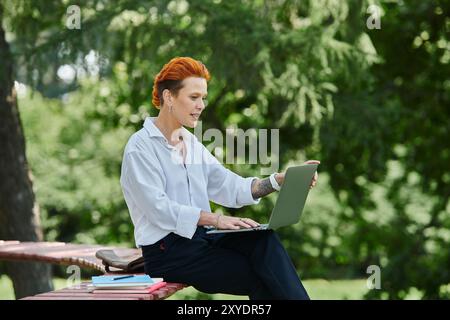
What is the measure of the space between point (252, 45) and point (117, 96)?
4.72 m

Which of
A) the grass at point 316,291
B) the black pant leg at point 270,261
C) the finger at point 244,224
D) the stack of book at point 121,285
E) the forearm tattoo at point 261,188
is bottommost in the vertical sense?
the grass at point 316,291

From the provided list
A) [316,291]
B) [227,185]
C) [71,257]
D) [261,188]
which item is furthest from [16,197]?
[316,291]

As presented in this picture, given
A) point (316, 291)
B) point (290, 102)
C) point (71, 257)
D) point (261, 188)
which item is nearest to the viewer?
point (261, 188)

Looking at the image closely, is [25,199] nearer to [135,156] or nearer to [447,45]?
[135,156]

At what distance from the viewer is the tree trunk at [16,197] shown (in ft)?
21.4

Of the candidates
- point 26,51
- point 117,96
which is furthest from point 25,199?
point 117,96

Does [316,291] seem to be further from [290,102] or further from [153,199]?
[153,199]

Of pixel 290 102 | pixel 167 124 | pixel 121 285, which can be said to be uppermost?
pixel 167 124

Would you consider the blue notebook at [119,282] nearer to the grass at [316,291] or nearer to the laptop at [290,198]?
the laptop at [290,198]

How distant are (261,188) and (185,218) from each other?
58 cm

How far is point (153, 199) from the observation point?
12.0 feet

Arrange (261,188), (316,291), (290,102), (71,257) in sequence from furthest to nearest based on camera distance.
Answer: (316,291) → (290,102) → (71,257) → (261,188)

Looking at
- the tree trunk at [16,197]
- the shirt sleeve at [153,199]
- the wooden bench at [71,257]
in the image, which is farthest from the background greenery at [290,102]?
the shirt sleeve at [153,199]

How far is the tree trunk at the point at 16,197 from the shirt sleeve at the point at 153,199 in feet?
9.60
